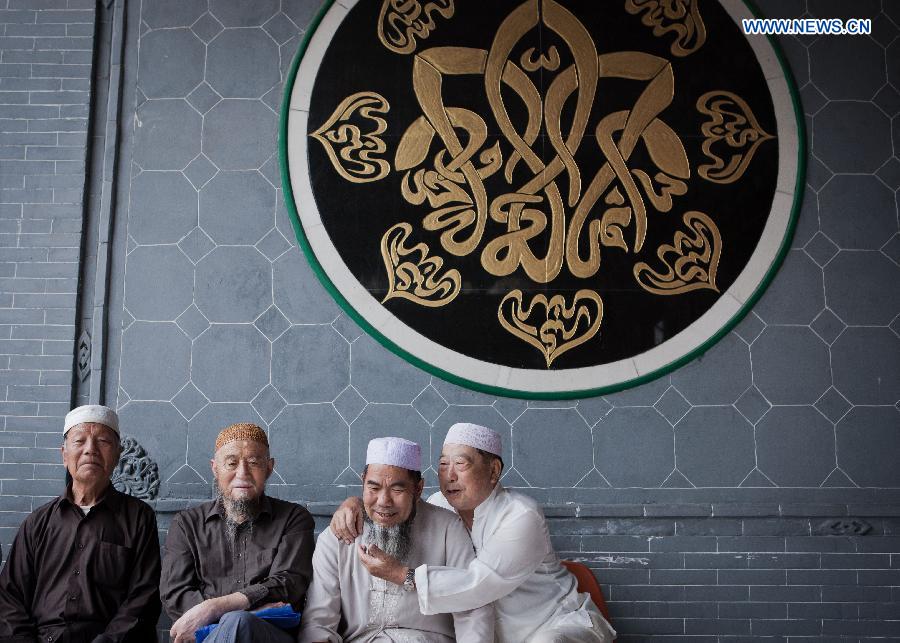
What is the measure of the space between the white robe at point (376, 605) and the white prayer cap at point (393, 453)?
25 centimetres

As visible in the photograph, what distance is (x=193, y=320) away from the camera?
3.92m

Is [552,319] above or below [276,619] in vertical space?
above

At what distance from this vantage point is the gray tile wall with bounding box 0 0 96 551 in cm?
385

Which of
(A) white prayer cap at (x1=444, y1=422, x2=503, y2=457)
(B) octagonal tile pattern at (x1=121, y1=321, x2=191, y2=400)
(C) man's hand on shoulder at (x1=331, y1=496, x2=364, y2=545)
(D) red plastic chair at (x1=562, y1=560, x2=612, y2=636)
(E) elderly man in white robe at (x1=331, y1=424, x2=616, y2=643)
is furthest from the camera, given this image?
(B) octagonal tile pattern at (x1=121, y1=321, x2=191, y2=400)

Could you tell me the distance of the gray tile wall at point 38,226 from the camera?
3.85 m

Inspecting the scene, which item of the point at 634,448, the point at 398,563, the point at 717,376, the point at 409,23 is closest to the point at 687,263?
the point at 717,376

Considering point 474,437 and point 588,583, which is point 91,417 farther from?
point 588,583

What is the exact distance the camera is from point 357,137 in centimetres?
400

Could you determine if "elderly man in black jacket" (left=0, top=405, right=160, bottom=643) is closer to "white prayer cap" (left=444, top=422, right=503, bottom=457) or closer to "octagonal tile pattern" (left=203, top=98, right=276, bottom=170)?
"white prayer cap" (left=444, top=422, right=503, bottom=457)

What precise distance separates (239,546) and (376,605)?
1.69ft

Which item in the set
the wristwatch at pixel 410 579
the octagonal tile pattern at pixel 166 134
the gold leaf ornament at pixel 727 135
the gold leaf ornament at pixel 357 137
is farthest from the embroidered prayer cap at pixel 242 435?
the gold leaf ornament at pixel 727 135

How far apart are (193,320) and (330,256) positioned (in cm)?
64

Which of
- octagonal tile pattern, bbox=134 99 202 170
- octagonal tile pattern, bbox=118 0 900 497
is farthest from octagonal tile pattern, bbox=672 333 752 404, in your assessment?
octagonal tile pattern, bbox=134 99 202 170

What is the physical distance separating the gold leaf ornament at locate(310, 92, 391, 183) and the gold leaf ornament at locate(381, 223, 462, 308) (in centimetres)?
28
